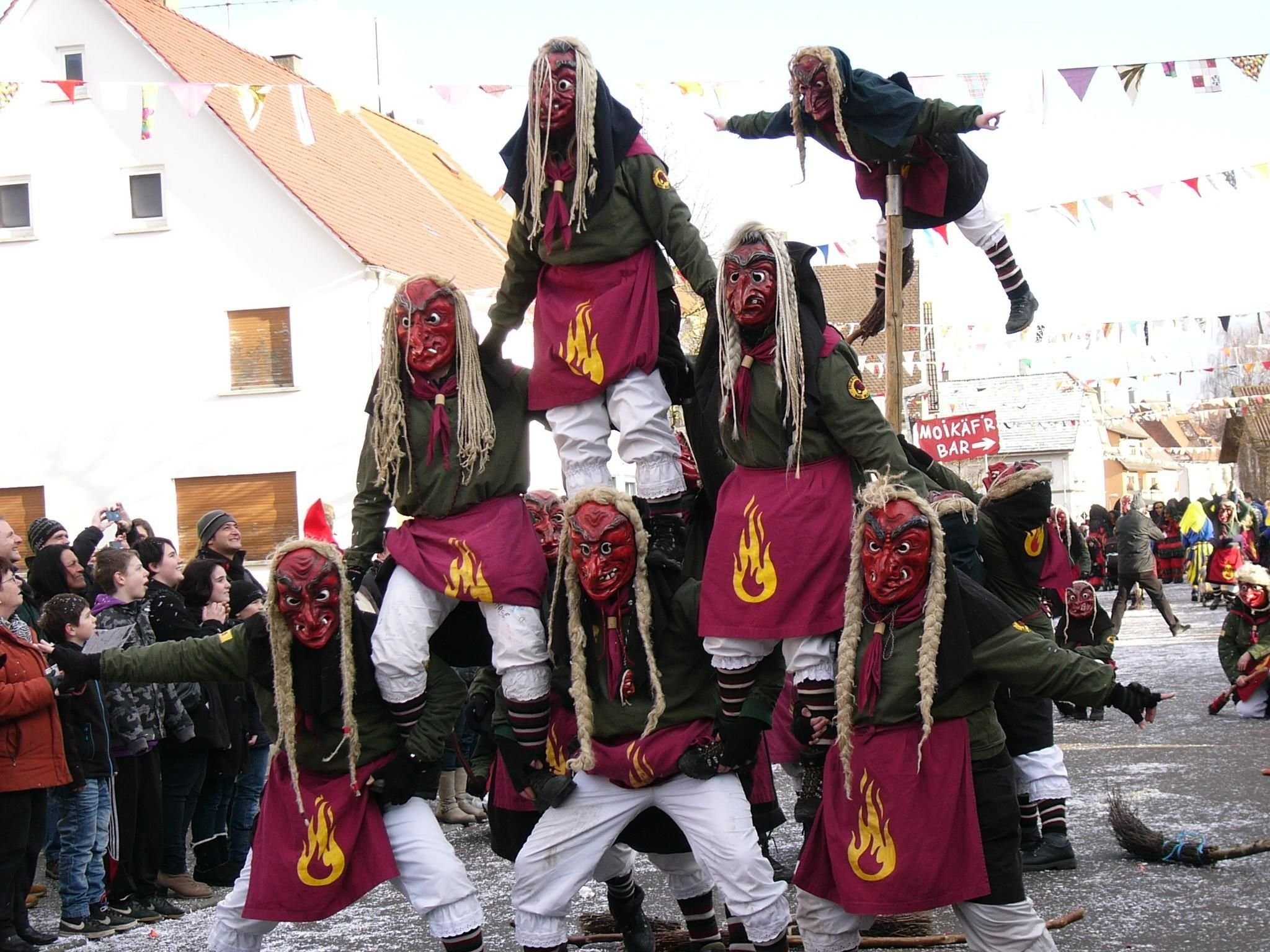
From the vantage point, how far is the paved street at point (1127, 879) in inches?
255

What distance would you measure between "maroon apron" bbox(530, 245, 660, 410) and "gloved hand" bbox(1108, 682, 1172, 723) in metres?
2.11

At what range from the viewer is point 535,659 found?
18.0 ft

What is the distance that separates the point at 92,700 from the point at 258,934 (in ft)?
Answer: 7.93

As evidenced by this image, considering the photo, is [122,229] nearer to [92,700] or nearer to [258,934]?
[92,700]

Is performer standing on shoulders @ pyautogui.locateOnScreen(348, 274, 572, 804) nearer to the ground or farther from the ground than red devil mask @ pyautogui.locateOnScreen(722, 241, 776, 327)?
nearer to the ground

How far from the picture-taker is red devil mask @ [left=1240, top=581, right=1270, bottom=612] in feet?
41.5

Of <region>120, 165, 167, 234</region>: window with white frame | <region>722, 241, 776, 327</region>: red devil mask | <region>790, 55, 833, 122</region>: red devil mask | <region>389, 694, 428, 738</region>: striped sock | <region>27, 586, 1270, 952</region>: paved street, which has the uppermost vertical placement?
<region>120, 165, 167, 234</region>: window with white frame

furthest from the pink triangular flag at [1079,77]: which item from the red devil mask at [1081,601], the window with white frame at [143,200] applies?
the window with white frame at [143,200]

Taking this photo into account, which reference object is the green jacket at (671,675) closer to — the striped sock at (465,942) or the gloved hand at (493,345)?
the striped sock at (465,942)

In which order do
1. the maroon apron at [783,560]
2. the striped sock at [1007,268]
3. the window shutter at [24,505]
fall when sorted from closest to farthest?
the maroon apron at [783,560]
the striped sock at [1007,268]
the window shutter at [24,505]

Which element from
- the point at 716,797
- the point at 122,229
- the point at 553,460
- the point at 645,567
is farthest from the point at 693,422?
the point at 553,460

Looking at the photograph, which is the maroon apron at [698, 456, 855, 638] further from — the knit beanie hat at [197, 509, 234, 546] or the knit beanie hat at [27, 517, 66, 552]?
the knit beanie hat at [27, 517, 66, 552]

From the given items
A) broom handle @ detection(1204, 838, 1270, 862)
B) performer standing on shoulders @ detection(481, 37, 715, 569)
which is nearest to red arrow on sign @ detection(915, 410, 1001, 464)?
broom handle @ detection(1204, 838, 1270, 862)

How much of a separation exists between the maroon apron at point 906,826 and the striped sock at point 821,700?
0.28 m
